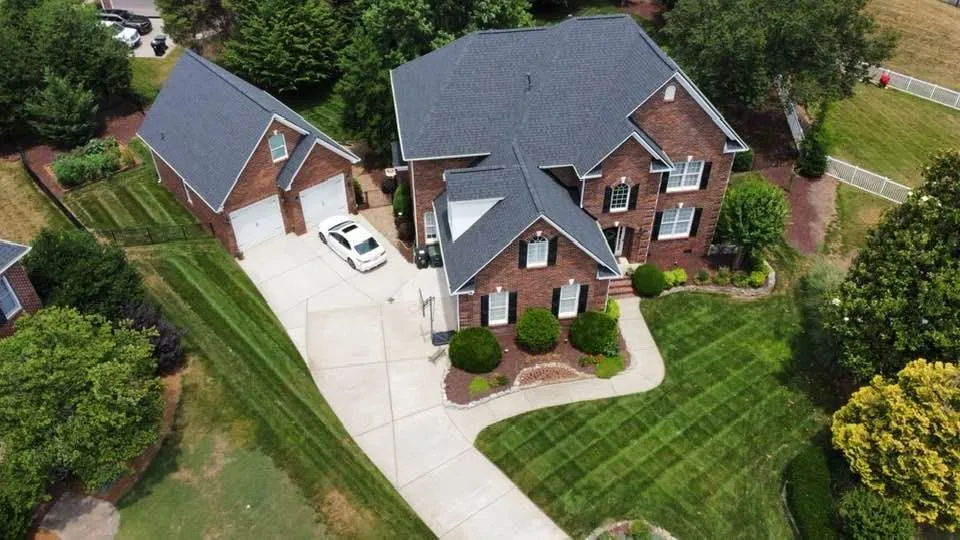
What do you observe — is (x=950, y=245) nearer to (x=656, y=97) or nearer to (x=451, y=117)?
(x=656, y=97)

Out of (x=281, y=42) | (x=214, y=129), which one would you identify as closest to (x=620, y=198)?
(x=214, y=129)

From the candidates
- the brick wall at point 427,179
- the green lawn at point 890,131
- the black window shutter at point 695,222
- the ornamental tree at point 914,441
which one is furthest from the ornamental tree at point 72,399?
the green lawn at point 890,131

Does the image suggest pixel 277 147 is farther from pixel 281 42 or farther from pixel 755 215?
pixel 755 215

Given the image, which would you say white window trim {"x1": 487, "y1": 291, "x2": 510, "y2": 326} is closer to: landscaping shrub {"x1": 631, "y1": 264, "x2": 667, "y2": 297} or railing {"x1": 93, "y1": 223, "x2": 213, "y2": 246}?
landscaping shrub {"x1": 631, "y1": 264, "x2": 667, "y2": 297}

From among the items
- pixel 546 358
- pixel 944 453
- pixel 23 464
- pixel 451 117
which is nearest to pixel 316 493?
pixel 23 464

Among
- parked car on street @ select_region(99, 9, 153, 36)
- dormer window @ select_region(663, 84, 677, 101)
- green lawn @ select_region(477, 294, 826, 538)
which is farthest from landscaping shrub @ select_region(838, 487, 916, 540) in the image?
parked car on street @ select_region(99, 9, 153, 36)

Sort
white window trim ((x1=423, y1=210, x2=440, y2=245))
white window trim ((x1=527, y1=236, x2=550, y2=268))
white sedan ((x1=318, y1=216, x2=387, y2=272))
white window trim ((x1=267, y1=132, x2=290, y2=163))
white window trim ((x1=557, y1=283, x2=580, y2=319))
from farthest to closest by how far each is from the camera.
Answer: white window trim ((x1=423, y1=210, x2=440, y2=245)) → white sedan ((x1=318, y1=216, x2=387, y2=272)) → white window trim ((x1=267, y1=132, x2=290, y2=163)) → white window trim ((x1=557, y1=283, x2=580, y2=319)) → white window trim ((x1=527, y1=236, x2=550, y2=268))

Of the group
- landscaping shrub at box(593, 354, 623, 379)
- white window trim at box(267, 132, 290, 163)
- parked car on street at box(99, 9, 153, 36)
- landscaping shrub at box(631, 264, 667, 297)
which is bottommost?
landscaping shrub at box(593, 354, 623, 379)
